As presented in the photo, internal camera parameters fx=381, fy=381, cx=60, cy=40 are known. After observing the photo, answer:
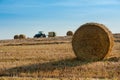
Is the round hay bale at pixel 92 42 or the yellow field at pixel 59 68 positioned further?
the round hay bale at pixel 92 42

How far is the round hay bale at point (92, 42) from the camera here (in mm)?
19062

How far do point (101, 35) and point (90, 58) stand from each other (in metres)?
1.30

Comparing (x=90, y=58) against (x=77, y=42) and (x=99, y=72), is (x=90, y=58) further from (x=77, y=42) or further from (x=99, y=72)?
(x=99, y=72)

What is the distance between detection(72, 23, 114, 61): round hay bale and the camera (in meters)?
19.1

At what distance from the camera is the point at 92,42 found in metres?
19.6

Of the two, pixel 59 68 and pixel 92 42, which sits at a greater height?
pixel 92 42

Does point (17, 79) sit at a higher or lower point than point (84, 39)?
lower

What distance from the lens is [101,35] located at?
19344 millimetres

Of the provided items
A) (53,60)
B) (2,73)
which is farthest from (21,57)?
(2,73)

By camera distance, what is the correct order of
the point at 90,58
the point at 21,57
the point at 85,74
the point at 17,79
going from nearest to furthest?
the point at 17,79 → the point at 85,74 → the point at 90,58 → the point at 21,57

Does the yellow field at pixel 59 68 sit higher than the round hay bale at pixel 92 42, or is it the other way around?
the round hay bale at pixel 92 42

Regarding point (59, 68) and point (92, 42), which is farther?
point (92, 42)

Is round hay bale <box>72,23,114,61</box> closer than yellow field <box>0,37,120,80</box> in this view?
No

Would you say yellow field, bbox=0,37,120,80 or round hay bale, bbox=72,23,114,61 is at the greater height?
round hay bale, bbox=72,23,114,61
